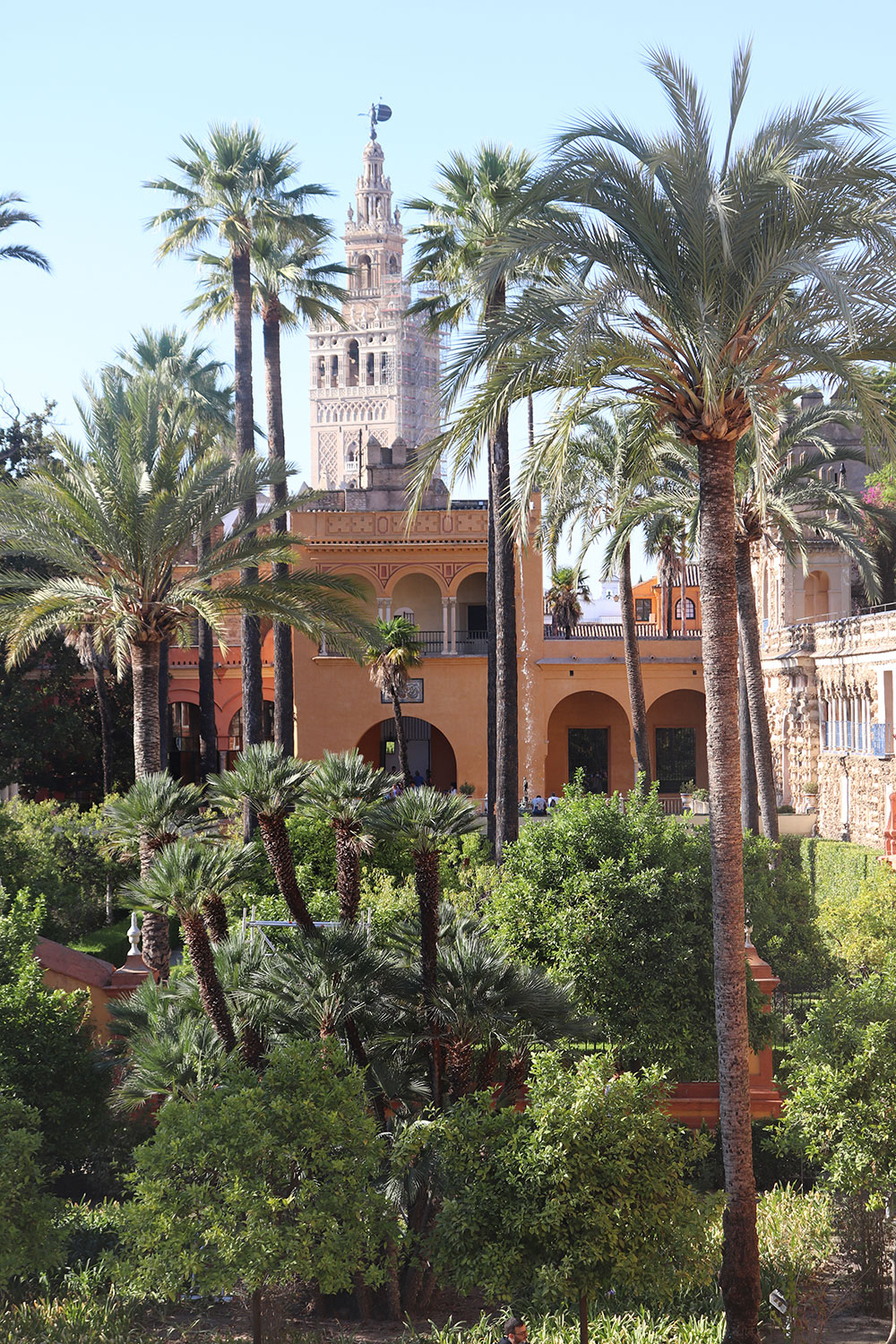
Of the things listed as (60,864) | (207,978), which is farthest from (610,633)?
(207,978)

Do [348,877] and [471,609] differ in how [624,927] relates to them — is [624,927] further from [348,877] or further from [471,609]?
[471,609]

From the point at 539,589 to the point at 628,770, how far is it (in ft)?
23.7

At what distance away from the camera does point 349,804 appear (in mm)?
8562

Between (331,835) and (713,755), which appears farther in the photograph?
(331,835)

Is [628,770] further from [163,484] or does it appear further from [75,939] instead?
[163,484]

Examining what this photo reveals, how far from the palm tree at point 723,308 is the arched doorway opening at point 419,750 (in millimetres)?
25901

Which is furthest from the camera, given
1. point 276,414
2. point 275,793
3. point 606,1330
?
point 276,414

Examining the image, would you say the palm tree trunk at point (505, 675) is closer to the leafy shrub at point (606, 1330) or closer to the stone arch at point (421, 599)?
the leafy shrub at point (606, 1330)

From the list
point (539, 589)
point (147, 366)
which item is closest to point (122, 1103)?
point (539, 589)

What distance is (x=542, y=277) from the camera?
8445 mm

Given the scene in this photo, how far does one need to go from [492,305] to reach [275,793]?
8.85 metres

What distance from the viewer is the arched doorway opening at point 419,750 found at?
112 feet

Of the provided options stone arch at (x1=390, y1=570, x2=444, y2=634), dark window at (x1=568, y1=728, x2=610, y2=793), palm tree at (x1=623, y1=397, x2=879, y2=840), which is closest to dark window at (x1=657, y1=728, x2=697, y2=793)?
dark window at (x1=568, y1=728, x2=610, y2=793)

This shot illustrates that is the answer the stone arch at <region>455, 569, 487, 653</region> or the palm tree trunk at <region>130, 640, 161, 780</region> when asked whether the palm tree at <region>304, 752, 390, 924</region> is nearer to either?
the palm tree trunk at <region>130, 640, 161, 780</region>
